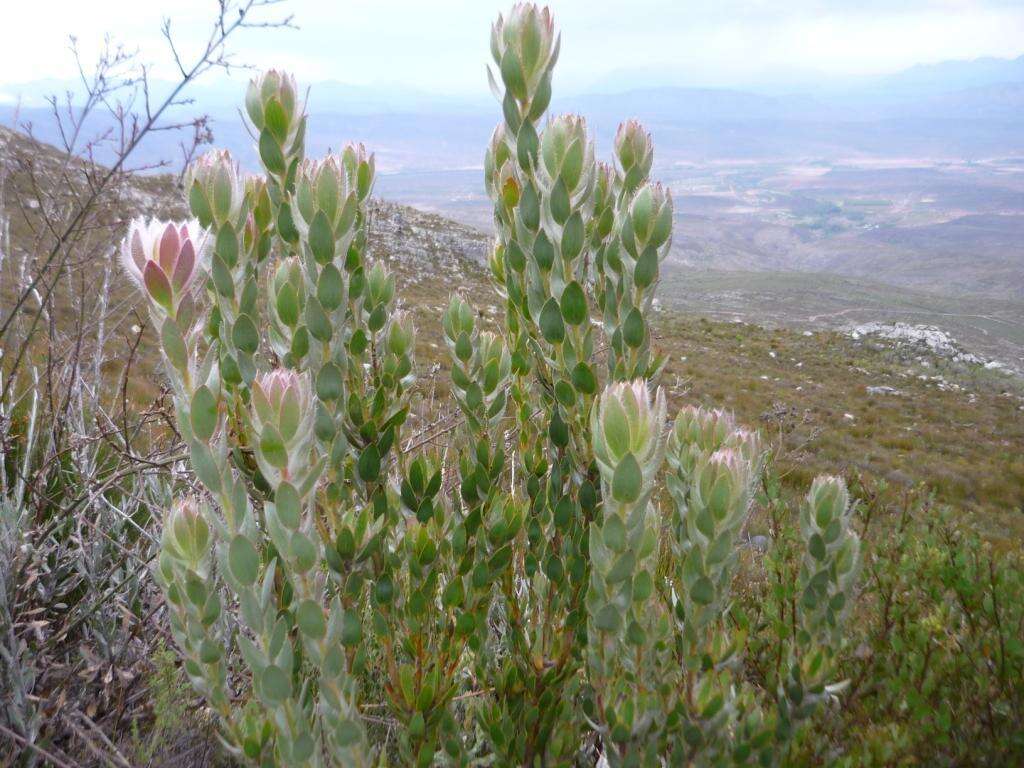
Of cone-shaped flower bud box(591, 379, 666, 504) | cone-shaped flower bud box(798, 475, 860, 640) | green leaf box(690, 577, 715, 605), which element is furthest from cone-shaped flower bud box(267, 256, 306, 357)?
cone-shaped flower bud box(798, 475, 860, 640)

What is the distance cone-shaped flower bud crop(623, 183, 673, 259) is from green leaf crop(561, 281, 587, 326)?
0.14 m

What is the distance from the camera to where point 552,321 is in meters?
1.30

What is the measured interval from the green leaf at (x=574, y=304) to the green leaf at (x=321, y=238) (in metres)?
0.44

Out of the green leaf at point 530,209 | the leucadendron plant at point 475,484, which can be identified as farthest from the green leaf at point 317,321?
the green leaf at point 530,209

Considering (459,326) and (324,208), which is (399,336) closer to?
(459,326)

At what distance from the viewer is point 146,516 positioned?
3.45 meters

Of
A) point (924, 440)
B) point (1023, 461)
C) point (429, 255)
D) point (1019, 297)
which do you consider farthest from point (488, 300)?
point (1019, 297)

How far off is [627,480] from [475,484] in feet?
1.79

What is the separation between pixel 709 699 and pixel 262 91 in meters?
1.46

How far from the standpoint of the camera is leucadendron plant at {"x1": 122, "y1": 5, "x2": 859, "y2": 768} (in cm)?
99

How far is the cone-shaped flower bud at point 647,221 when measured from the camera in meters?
1.27

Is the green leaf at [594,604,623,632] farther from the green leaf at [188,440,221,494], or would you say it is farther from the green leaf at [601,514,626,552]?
the green leaf at [188,440,221,494]

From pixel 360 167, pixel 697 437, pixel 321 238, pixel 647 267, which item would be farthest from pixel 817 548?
pixel 360 167

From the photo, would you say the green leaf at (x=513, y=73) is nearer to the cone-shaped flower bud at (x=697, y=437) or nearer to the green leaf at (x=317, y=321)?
the green leaf at (x=317, y=321)
